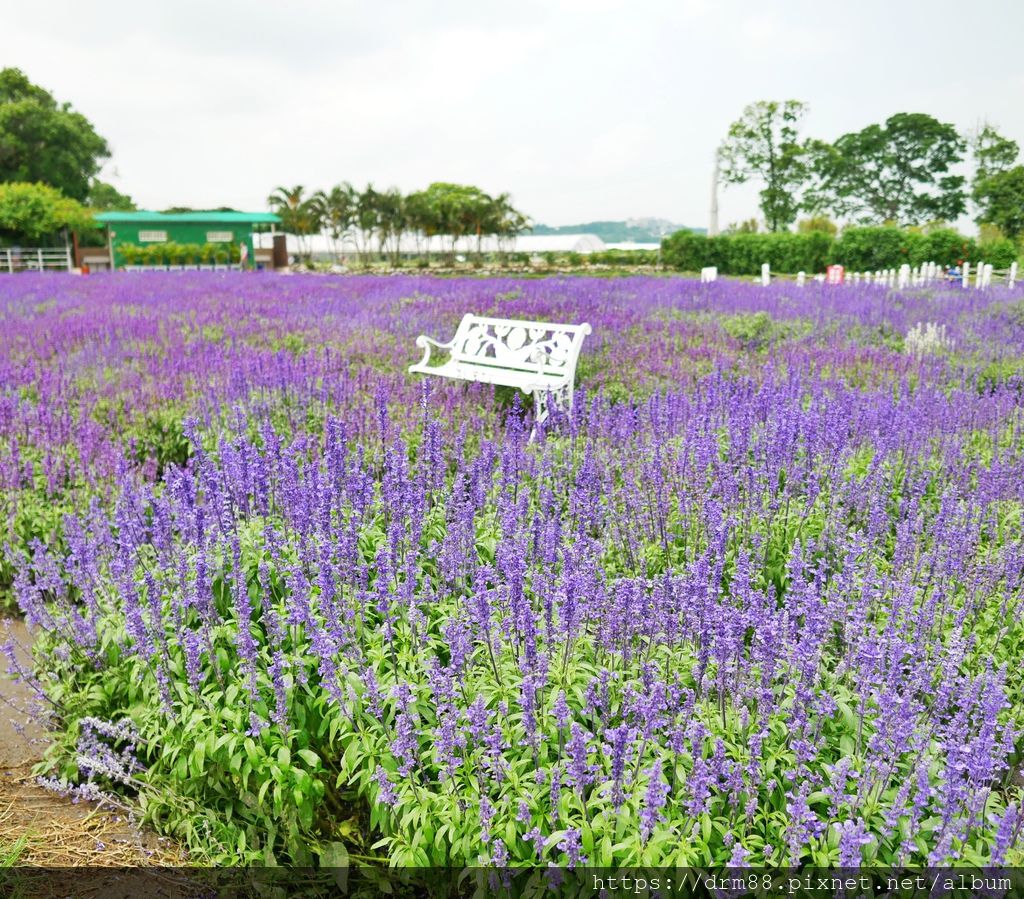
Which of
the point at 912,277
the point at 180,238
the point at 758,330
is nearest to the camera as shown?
the point at 758,330

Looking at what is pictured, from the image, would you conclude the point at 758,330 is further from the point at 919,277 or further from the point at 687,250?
the point at 687,250

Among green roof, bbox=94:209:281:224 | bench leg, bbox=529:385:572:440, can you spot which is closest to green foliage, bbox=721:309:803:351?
bench leg, bbox=529:385:572:440

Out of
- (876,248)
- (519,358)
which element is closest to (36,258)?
(876,248)

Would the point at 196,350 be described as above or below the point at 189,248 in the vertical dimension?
below

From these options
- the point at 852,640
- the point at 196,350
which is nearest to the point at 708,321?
the point at 196,350

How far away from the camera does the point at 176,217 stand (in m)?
53.2

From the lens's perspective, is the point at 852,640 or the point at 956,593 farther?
the point at 956,593

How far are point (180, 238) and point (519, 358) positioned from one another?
5248cm

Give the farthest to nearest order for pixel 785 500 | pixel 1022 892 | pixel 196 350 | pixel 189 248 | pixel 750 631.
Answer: pixel 189 248, pixel 196 350, pixel 785 500, pixel 750 631, pixel 1022 892

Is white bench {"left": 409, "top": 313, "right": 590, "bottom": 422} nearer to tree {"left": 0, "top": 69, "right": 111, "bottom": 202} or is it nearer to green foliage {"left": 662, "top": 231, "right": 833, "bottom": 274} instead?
green foliage {"left": 662, "top": 231, "right": 833, "bottom": 274}

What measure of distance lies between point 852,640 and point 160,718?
114 inches

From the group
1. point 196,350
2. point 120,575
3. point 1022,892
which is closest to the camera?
point 1022,892

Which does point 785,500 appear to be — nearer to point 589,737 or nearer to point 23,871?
point 589,737

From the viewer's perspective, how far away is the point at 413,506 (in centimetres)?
405
